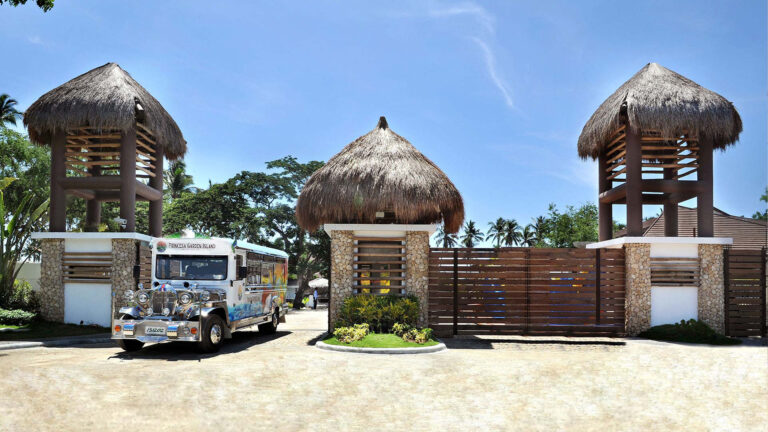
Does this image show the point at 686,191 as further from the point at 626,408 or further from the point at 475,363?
the point at 626,408

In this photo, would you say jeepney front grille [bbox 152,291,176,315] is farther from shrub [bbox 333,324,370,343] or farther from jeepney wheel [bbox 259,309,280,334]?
jeepney wheel [bbox 259,309,280,334]

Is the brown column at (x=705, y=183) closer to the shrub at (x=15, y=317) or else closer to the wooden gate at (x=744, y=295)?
the wooden gate at (x=744, y=295)

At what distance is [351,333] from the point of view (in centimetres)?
1509

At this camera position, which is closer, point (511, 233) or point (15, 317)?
point (15, 317)

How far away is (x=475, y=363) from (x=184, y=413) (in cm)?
634

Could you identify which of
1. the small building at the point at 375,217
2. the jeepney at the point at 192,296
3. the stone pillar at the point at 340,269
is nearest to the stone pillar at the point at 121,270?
the jeepney at the point at 192,296

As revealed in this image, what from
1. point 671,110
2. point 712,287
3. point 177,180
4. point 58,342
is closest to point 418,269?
point 712,287

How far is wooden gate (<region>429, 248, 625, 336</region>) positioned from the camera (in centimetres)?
1728

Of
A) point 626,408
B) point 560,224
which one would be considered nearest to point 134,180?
point 626,408

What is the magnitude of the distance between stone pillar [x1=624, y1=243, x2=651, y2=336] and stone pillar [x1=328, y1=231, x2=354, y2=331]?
338 inches

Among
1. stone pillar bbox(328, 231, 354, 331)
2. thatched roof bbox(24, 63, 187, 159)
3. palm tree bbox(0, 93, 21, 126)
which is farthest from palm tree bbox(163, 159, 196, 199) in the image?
stone pillar bbox(328, 231, 354, 331)

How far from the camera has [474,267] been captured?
57.3ft

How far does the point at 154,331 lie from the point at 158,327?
12 cm

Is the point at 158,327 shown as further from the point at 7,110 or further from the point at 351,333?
the point at 7,110
